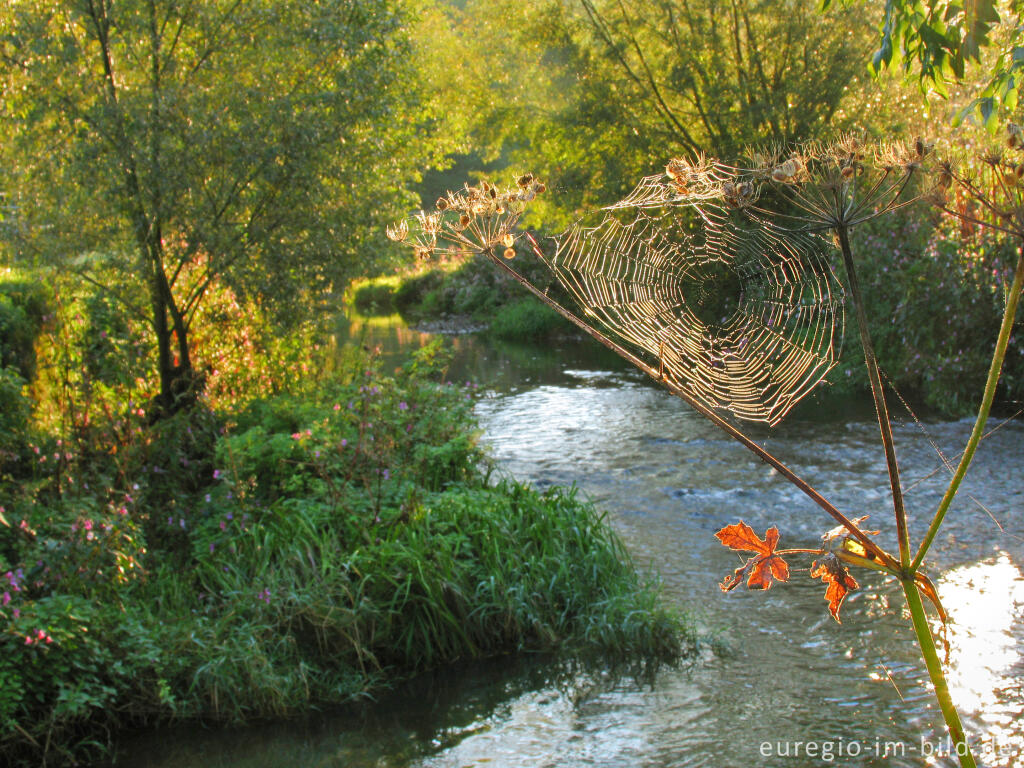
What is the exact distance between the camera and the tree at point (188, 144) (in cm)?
718

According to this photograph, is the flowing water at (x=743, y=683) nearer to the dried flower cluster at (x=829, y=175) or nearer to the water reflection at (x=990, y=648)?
the water reflection at (x=990, y=648)

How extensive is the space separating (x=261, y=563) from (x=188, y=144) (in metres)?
3.69

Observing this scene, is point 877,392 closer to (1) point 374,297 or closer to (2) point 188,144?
(2) point 188,144

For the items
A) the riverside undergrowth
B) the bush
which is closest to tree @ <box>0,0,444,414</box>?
the riverside undergrowth

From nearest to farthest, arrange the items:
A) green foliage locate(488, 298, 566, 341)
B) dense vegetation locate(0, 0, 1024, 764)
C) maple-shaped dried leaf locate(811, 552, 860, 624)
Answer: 1. maple-shaped dried leaf locate(811, 552, 860, 624)
2. dense vegetation locate(0, 0, 1024, 764)
3. green foliage locate(488, 298, 566, 341)

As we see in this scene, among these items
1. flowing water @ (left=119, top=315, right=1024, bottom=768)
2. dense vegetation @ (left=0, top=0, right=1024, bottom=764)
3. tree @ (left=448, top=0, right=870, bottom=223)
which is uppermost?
tree @ (left=448, top=0, right=870, bottom=223)

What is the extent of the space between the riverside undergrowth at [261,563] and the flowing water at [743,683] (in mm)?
249

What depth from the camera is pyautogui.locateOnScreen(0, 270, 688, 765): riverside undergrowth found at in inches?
173

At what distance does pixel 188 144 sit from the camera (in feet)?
23.8

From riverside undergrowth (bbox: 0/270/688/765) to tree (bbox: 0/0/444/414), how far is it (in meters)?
0.83

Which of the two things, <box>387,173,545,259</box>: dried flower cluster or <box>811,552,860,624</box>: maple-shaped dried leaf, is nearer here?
<box>811,552,860,624</box>: maple-shaped dried leaf

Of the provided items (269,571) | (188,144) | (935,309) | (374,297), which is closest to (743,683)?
(269,571)

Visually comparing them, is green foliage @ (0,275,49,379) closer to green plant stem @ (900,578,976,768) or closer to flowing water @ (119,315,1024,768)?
flowing water @ (119,315,1024,768)

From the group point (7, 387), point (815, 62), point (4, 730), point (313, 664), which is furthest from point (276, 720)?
point (815, 62)
